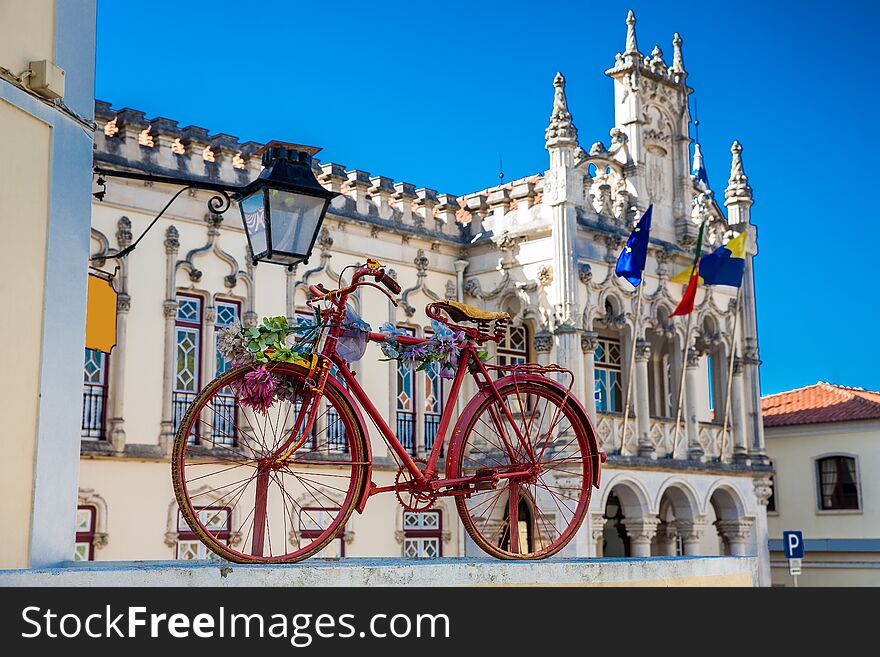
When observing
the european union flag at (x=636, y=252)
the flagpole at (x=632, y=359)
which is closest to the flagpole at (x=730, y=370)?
the flagpole at (x=632, y=359)

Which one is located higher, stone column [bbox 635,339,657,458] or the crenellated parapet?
the crenellated parapet

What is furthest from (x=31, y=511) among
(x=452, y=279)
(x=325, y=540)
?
(x=452, y=279)

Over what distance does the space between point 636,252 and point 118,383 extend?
9579 millimetres

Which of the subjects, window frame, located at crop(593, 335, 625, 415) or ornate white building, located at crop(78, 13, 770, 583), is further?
window frame, located at crop(593, 335, 625, 415)

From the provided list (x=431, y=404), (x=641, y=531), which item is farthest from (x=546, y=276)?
(x=641, y=531)

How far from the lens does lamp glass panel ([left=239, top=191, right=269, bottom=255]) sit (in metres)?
7.06

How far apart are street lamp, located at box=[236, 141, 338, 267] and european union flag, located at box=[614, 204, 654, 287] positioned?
15968 millimetres

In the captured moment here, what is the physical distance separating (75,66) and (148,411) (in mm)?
12697

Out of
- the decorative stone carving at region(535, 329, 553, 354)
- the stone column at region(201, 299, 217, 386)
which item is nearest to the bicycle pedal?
the stone column at region(201, 299, 217, 386)

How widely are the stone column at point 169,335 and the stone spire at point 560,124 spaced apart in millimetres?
7527

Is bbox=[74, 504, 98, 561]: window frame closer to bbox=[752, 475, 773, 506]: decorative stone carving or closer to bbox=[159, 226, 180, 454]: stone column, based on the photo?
bbox=[159, 226, 180, 454]: stone column

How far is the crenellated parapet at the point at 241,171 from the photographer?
19234mm
